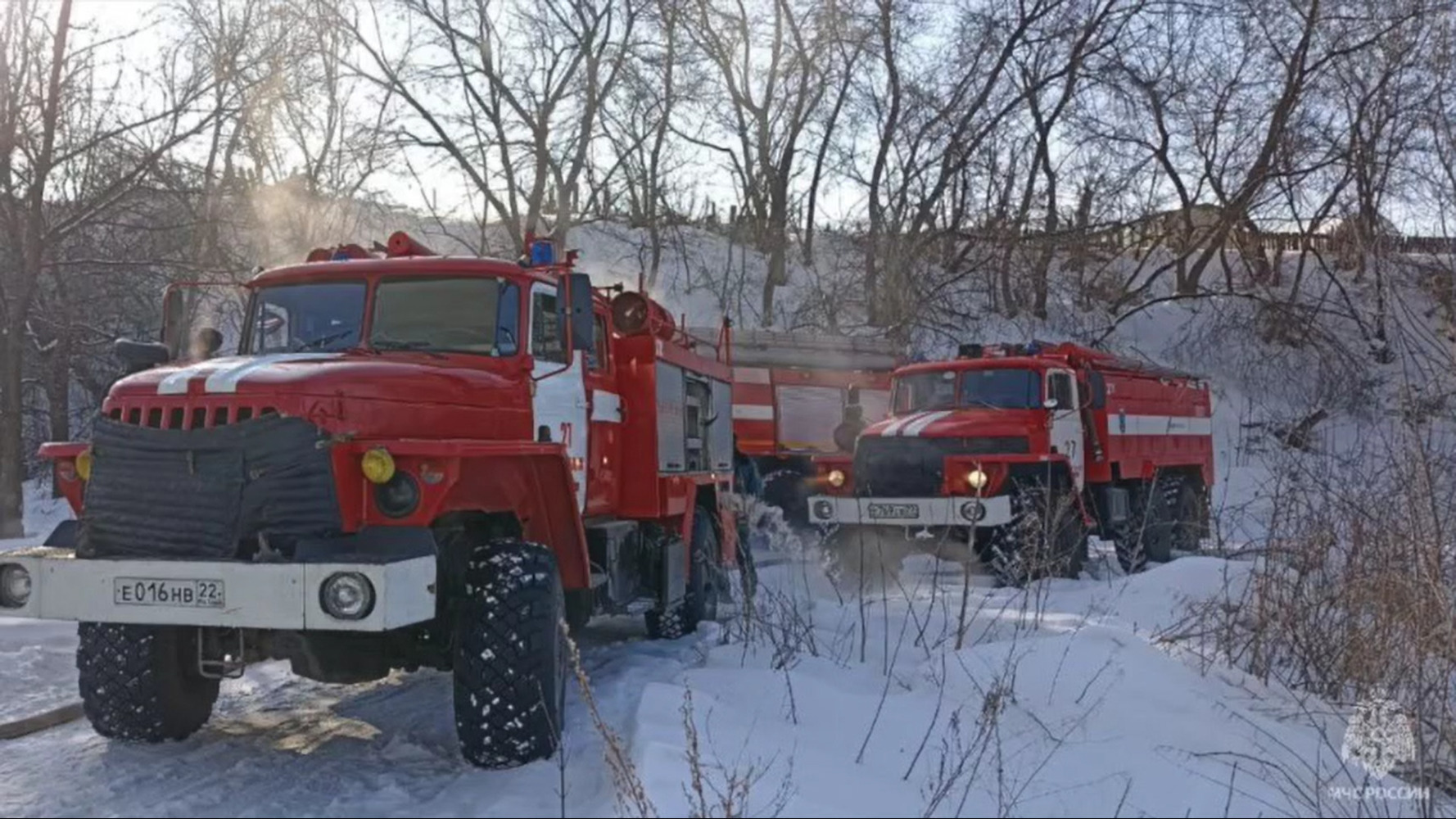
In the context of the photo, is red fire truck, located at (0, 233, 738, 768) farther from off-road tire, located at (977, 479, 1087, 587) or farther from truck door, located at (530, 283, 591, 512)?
off-road tire, located at (977, 479, 1087, 587)

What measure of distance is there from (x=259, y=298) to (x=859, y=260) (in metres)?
23.5

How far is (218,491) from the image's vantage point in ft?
16.8

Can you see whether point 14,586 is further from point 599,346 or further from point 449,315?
point 599,346

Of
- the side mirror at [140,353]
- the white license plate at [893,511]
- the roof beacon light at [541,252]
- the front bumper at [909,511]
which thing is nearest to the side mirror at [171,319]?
the side mirror at [140,353]

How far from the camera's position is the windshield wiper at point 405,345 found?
6344 millimetres

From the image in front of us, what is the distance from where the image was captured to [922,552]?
12.5 meters

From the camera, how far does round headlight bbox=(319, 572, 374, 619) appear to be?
15.4ft

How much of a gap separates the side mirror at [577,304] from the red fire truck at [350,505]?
0.01m

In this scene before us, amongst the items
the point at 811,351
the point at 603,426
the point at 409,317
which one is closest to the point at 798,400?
the point at 811,351

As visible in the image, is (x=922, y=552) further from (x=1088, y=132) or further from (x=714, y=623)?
(x=1088, y=132)

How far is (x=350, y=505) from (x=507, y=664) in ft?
3.14

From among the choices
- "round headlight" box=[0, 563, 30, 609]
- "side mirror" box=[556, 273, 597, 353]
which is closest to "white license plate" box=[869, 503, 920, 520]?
"side mirror" box=[556, 273, 597, 353]

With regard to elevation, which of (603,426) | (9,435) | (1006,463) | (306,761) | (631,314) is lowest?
(306,761)

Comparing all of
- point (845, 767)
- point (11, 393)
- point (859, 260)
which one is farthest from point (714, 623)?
point (859, 260)
